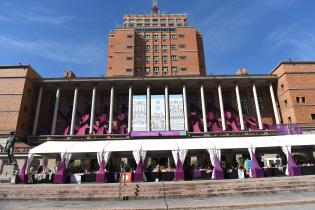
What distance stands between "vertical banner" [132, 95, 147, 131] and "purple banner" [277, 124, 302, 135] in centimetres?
1777

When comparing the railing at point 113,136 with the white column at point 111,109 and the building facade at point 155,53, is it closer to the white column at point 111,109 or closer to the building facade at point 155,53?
the white column at point 111,109

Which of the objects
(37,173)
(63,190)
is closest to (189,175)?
(63,190)

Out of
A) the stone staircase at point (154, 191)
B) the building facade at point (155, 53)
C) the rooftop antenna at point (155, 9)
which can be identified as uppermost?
the rooftop antenna at point (155, 9)

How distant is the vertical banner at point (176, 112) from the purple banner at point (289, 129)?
12565 mm

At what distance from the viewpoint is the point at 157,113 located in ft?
115

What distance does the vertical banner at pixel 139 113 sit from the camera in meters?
33.9

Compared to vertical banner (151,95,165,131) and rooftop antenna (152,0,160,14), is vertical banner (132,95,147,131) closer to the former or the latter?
vertical banner (151,95,165,131)

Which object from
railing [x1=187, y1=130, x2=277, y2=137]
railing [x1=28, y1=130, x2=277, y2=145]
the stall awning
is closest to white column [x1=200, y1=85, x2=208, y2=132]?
railing [x1=187, y1=130, x2=277, y2=137]

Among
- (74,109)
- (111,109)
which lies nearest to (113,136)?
(111,109)

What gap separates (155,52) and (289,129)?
41.6m

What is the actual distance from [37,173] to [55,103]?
18818mm

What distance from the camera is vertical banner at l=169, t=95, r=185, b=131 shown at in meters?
34.1

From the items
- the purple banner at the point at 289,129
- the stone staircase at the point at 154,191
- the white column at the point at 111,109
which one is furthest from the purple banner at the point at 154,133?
the stone staircase at the point at 154,191

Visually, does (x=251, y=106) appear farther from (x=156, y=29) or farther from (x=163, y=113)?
(x=156, y=29)
